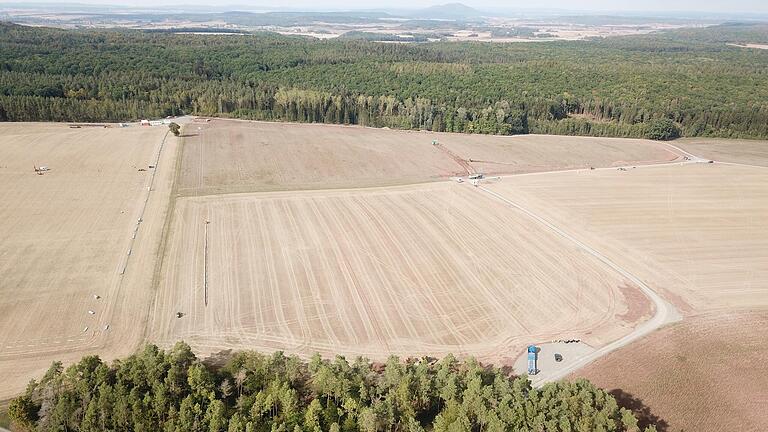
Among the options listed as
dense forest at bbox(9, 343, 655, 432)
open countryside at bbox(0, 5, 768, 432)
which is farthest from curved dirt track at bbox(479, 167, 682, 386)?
dense forest at bbox(9, 343, 655, 432)

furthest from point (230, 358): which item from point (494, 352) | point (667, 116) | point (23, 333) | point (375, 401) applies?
point (667, 116)

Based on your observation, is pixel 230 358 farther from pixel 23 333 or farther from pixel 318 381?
pixel 23 333

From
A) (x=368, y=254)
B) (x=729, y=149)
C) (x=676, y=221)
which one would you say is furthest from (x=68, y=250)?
(x=729, y=149)

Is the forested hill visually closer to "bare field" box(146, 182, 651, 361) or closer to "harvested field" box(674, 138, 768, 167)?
"harvested field" box(674, 138, 768, 167)

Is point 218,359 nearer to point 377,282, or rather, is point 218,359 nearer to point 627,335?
point 377,282

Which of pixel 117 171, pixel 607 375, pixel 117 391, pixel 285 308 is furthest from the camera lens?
pixel 117 171

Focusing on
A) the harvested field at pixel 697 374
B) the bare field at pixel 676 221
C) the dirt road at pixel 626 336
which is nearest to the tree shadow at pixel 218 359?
the dirt road at pixel 626 336

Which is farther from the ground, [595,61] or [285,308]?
[595,61]
